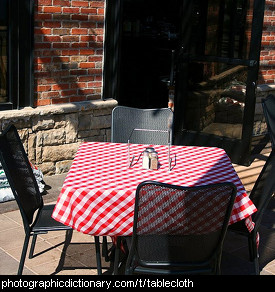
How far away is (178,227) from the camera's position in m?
3.14

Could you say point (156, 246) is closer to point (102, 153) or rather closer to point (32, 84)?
point (102, 153)

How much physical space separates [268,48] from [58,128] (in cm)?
294

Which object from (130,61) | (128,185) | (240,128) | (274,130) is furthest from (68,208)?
(130,61)

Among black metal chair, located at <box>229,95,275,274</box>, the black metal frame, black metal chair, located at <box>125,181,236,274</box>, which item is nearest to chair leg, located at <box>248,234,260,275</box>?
black metal chair, located at <box>229,95,275,274</box>

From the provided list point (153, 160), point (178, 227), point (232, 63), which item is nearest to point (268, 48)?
point (232, 63)

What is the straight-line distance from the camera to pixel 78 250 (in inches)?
174

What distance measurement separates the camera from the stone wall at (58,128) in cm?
569

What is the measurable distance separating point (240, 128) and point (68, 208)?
11.7ft

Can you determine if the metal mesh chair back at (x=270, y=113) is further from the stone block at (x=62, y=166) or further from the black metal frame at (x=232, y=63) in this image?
the stone block at (x=62, y=166)

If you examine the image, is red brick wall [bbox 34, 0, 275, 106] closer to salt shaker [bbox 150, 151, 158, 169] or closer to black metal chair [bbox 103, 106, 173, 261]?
black metal chair [bbox 103, 106, 173, 261]

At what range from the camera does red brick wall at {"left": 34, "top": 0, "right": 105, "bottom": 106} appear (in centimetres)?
569

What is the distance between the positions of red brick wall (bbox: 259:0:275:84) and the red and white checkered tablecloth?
3.29 metres

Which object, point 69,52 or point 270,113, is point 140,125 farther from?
point 69,52

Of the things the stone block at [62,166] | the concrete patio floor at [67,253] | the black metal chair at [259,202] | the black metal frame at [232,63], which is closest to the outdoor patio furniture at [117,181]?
the black metal chair at [259,202]
